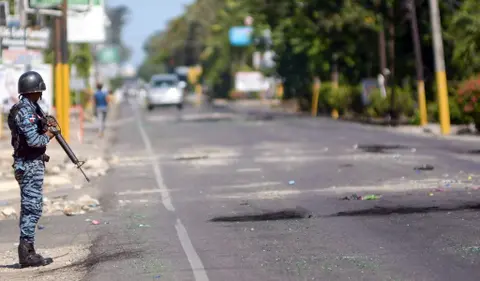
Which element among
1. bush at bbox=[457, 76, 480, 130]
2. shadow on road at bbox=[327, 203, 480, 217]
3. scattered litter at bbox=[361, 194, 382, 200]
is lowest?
scattered litter at bbox=[361, 194, 382, 200]

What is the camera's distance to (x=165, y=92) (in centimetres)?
7619

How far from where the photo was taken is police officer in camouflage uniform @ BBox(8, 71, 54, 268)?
11.5 m

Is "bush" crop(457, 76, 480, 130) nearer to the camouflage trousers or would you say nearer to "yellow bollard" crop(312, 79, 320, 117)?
the camouflage trousers

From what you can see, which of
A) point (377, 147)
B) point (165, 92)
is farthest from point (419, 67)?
point (165, 92)

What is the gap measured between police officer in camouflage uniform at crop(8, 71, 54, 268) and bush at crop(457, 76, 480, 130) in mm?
25255

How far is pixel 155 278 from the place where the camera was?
10.4 meters

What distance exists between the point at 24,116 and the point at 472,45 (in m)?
30.0

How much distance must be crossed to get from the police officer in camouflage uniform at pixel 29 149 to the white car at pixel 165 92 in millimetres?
64028

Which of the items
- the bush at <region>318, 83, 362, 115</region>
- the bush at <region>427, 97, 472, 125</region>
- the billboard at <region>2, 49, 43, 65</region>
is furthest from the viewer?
the bush at <region>318, 83, 362, 115</region>

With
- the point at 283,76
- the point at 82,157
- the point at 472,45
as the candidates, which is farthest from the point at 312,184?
the point at 283,76

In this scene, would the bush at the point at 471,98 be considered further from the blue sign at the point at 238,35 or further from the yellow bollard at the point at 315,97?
the blue sign at the point at 238,35

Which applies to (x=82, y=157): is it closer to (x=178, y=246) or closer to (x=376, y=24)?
(x=178, y=246)

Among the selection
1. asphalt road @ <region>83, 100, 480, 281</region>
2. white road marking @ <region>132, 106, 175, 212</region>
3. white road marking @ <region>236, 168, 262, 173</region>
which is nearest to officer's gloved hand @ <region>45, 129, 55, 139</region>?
asphalt road @ <region>83, 100, 480, 281</region>

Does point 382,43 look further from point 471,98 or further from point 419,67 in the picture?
point 471,98
